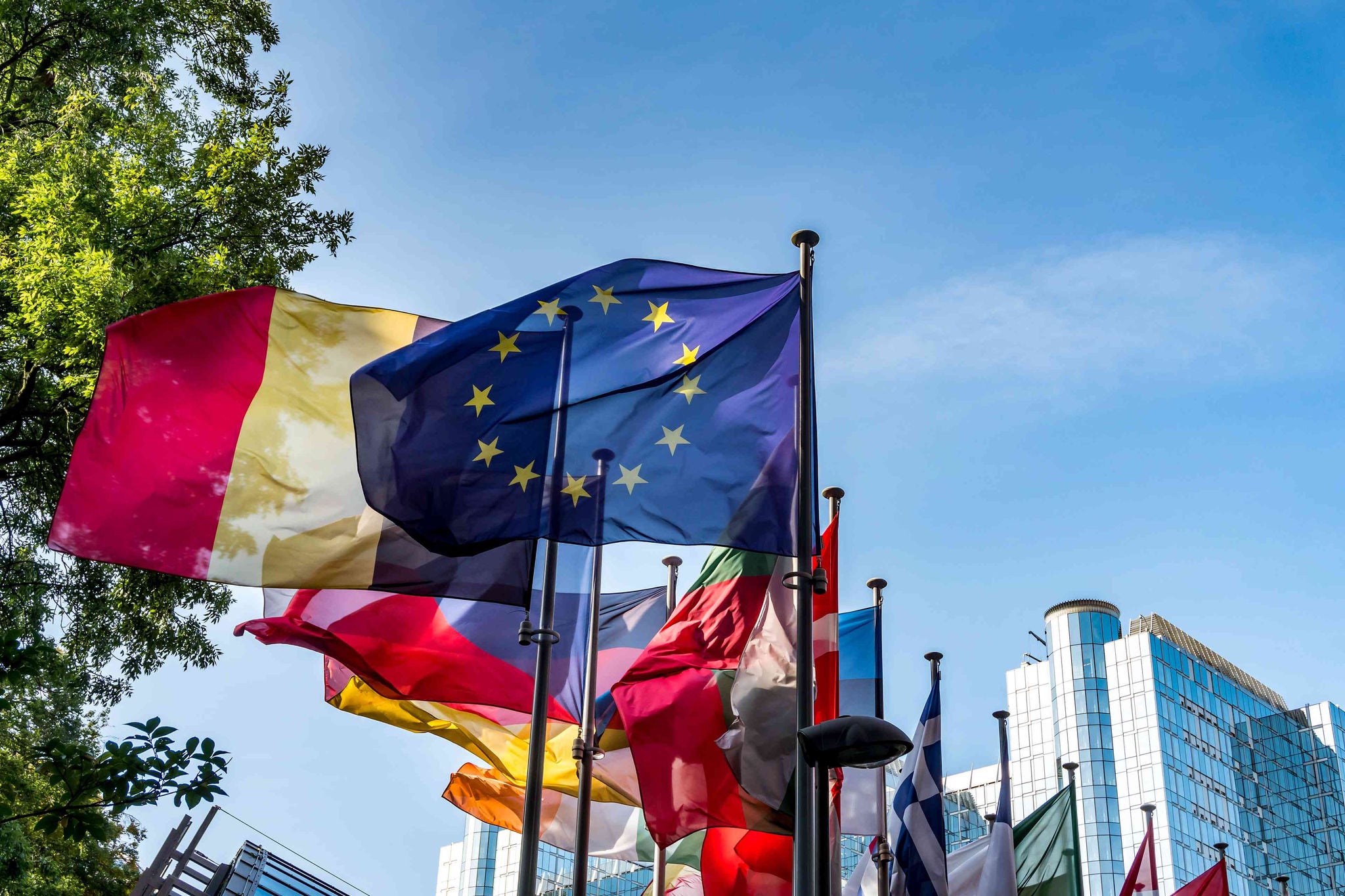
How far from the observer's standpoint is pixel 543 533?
10.3 meters

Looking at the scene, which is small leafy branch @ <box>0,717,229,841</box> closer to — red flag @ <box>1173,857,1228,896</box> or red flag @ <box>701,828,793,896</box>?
red flag @ <box>701,828,793,896</box>

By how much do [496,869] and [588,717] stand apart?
4310 inches

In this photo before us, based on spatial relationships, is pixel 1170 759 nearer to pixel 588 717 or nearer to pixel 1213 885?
pixel 1213 885

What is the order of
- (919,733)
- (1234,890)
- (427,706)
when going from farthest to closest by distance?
1. (1234,890)
2. (919,733)
3. (427,706)

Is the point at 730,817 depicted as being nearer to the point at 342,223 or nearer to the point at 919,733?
the point at 919,733

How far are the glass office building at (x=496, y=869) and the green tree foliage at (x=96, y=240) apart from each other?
291 feet

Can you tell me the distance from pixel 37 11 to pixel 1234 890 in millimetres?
94330

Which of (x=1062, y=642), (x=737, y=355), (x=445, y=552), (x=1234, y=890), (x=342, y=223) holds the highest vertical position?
(x=1062, y=642)

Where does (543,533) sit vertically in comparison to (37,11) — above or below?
below

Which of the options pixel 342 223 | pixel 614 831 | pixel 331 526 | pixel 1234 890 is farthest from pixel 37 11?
pixel 1234 890

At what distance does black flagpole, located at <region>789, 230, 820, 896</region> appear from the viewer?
9.03 meters

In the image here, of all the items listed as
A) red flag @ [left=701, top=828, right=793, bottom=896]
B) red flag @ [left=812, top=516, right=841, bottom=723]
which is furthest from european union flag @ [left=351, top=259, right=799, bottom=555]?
red flag @ [left=701, top=828, right=793, bottom=896]

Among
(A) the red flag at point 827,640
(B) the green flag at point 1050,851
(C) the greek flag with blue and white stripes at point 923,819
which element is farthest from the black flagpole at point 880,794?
(A) the red flag at point 827,640

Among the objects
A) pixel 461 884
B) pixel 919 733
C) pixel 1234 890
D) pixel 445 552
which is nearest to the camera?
pixel 445 552
